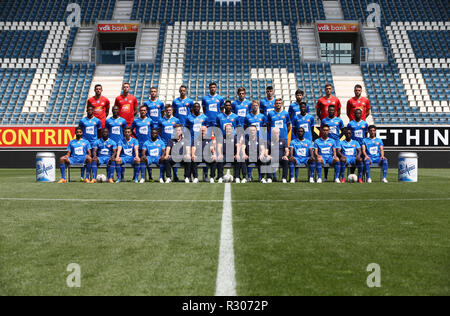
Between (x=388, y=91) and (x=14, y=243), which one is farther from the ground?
(x=388, y=91)

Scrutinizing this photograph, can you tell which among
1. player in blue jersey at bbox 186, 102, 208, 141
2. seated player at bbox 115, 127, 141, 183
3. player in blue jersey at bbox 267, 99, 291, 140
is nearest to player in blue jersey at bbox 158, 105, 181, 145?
player in blue jersey at bbox 186, 102, 208, 141

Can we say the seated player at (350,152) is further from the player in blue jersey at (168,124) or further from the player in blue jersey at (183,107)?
the player in blue jersey at (168,124)

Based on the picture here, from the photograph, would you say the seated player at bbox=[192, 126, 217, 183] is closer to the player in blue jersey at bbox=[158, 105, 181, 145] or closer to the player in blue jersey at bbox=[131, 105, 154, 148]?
the player in blue jersey at bbox=[158, 105, 181, 145]

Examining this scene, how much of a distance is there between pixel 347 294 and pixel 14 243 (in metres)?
2.64

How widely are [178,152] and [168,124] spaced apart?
2.98 feet

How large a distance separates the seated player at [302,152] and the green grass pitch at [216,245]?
4.23 metres

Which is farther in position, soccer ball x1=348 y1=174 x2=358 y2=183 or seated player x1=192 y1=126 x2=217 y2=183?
soccer ball x1=348 y1=174 x2=358 y2=183

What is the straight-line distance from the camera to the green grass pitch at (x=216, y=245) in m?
2.79

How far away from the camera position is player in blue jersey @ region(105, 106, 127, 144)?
38.8 feet

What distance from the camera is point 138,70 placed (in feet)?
90.2

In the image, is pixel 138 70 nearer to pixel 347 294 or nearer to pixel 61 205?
pixel 61 205

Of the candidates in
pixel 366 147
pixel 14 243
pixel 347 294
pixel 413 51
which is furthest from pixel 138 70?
pixel 347 294

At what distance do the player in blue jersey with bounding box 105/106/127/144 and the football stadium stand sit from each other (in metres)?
12.4
